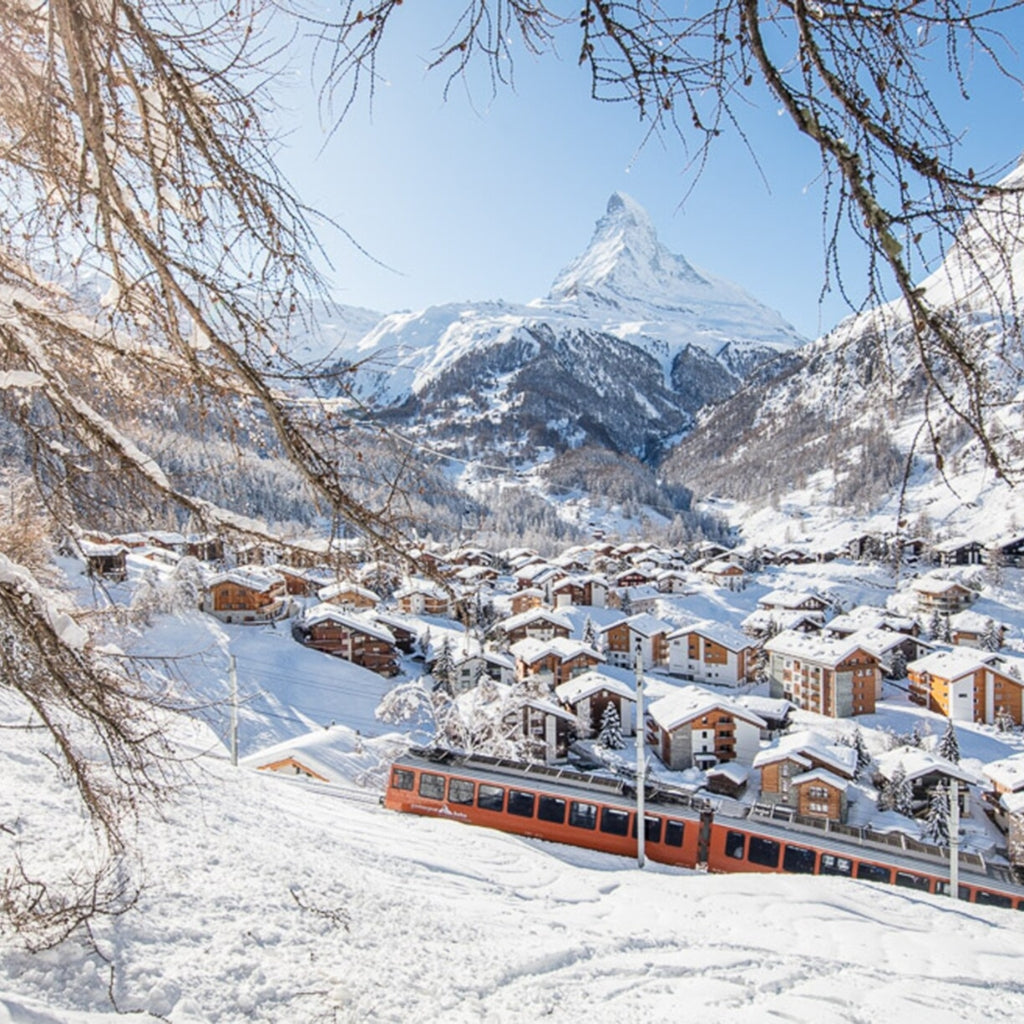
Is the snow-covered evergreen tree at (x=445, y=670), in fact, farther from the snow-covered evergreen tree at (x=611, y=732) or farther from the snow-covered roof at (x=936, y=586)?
the snow-covered roof at (x=936, y=586)

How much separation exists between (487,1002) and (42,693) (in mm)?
2589

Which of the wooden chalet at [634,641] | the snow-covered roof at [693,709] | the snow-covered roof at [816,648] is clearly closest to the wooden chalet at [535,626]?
the wooden chalet at [634,641]

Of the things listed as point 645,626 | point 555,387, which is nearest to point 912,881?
point 645,626

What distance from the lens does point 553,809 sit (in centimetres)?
844

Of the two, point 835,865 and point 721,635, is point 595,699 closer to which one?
point 721,635

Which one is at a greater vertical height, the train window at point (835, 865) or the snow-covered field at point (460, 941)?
the snow-covered field at point (460, 941)

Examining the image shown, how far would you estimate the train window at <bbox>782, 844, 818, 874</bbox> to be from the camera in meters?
7.75

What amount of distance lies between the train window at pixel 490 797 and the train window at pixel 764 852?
306cm

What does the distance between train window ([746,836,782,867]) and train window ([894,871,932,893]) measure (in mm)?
1372

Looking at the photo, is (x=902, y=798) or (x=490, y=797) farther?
(x=902, y=798)

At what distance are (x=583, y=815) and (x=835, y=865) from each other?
2960 millimetres

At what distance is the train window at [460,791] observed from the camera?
873 cm

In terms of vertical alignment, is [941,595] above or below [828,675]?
above

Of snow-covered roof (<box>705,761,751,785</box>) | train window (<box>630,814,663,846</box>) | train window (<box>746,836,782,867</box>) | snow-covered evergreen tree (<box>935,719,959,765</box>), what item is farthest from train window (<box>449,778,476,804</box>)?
snow-covered evergreen tree (<box>935,719,959,765</box>)
